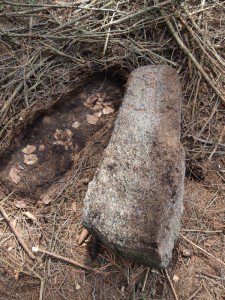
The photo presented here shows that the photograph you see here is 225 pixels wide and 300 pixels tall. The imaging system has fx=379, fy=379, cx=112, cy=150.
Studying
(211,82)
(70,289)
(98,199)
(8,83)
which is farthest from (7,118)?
(211,82)

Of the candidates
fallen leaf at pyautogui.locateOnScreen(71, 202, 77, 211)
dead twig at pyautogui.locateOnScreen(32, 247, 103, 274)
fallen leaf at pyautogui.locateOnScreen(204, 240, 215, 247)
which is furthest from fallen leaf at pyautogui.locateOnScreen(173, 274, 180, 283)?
fallen leaf at pyautogui.locateOnScreen(71, 202, 77, 211)

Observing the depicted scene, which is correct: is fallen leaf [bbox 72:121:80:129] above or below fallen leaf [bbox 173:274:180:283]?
above

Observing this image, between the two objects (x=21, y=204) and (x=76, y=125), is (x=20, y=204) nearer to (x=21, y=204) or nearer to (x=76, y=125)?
(x=21, y=204)

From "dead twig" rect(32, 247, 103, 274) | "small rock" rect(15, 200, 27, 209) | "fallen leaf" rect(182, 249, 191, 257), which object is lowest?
"fallen leaf" rect(182, 249, 191, 257)

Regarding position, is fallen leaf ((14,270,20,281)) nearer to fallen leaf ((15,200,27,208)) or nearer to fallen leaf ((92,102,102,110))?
fallen leaf ((15,200,27,208))

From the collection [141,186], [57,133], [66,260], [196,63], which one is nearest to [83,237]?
[66,260]

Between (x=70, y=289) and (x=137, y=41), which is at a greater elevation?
(x=137, y=41)

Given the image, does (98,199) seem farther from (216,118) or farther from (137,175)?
(216,118)
